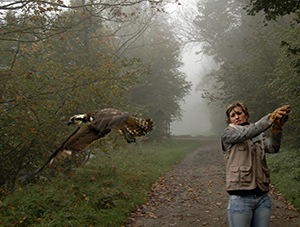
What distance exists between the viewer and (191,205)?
27.2 feet

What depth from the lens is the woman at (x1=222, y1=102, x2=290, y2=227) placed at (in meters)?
3.02

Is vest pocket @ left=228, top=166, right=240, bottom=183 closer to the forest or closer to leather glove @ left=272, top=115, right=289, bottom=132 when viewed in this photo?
leather glove @ left=272, top=115, right=289, bottom=132

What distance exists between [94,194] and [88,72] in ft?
9.22

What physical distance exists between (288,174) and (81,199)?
649cm

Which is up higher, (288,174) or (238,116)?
(238,116)

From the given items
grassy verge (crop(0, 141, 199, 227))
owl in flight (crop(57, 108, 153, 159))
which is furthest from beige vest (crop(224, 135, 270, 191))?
grassy verge (crop(0, 141, 199, 227))

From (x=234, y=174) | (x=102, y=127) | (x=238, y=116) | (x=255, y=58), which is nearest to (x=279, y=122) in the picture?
(x=238, y=116)

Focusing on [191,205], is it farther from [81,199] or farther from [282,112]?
[282,112]

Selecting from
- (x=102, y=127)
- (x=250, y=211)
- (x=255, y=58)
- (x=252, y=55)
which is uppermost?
(x=252, y=55)

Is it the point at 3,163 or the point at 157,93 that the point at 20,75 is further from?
the point at 157,93

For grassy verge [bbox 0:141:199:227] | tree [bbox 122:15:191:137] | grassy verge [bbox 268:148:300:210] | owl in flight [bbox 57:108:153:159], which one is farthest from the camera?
tree [bbox 122:15:191:137]

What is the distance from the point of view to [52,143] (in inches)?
315

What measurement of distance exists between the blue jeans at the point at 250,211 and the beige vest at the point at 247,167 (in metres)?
0.09

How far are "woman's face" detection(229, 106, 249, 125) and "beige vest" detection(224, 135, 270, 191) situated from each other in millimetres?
209
